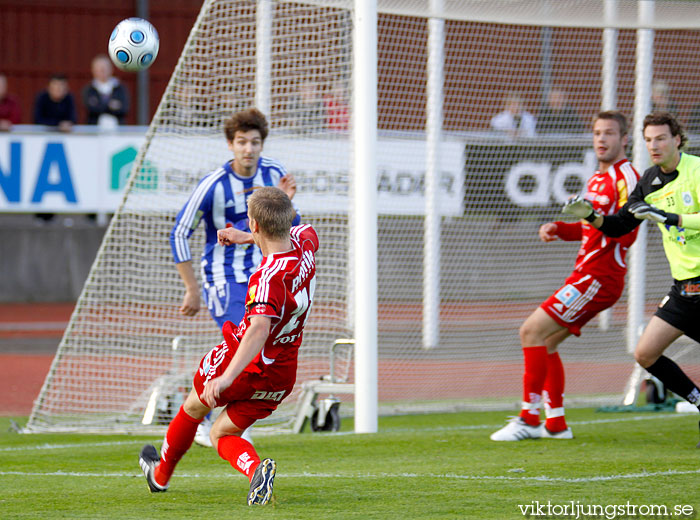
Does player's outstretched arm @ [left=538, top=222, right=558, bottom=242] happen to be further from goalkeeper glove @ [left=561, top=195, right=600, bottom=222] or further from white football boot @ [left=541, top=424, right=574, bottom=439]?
white football boot @ [left=541, top=424, right=574, bottom=439]

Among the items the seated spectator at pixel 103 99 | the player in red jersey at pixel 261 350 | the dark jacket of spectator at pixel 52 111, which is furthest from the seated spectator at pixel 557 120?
the dark jacket of spectator at pixel 52 111

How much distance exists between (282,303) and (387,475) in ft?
5.10

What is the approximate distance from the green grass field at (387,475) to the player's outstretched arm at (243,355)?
598 millimetres

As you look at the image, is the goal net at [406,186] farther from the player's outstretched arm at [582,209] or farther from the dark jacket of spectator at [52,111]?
the dark jacket of spectator at [52,111]

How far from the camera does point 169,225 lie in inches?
363

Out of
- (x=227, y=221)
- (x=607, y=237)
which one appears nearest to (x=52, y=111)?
(x=227, y=221)

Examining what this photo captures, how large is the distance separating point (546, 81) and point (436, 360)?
13.2ft

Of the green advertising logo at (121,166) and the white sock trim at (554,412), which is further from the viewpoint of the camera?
the green advertising logo at (121,166)

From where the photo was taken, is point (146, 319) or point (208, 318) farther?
point (208, 318)

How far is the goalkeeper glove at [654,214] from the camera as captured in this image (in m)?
6.36

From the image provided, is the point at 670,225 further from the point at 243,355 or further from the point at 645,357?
the point at 243,355

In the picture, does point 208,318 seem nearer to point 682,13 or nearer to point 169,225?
point 169,225

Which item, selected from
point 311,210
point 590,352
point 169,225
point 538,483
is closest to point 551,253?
point 590,352

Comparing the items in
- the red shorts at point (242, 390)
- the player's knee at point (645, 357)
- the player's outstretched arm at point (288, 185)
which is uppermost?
the player's outstretched arm at point (288, 185)
